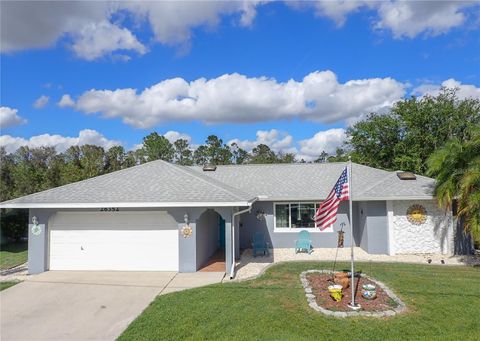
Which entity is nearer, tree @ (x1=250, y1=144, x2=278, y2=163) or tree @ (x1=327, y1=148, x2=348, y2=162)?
tree @ (x1=327, y1=148, x2=348, y2=162)

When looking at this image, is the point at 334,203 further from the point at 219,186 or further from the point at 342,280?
the point at 219,186

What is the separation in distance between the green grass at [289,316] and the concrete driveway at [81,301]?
622mm

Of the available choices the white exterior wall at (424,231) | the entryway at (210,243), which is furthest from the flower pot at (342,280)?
the white exterior wall at (424,231)

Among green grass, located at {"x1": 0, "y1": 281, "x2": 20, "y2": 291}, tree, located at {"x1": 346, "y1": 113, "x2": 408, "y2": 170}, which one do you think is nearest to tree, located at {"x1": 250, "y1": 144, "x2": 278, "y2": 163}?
tree, located at {"x1": 346, "y1": 113, "x2": 408, "y2": 170}

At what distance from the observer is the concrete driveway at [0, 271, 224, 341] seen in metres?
7.64

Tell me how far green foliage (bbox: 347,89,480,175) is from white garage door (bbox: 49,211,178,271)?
2566cm

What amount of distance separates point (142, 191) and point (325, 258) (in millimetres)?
8155

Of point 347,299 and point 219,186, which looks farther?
point 219,186

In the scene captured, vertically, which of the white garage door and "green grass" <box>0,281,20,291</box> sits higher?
the white garage door

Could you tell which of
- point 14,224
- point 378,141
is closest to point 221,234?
point 14,224

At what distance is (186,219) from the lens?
12.5m

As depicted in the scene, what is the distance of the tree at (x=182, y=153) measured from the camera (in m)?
52.9

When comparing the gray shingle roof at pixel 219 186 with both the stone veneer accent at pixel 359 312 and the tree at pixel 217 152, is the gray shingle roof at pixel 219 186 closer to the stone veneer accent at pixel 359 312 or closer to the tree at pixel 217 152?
the stone veneer accent at pixel 359 312

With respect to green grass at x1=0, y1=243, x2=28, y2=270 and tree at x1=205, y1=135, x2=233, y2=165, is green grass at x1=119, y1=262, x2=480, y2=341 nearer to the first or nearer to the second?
green grass at x1=0, y1=243, x2=28, y2=270
